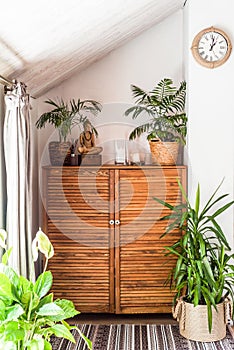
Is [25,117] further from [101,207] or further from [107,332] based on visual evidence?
[107,332]

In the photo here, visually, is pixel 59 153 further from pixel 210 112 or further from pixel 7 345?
pixel 7 345

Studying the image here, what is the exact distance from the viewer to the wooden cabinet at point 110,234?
4.09 meters

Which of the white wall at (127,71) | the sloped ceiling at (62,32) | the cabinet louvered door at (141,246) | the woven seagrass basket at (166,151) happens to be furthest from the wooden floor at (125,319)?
the sloped ceiling at (62,32)

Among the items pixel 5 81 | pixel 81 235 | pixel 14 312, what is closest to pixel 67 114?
pixel 81 235

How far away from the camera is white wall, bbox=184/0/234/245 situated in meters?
4.04

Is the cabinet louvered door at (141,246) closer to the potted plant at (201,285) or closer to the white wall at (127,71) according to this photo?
the potted plant at (201,285)

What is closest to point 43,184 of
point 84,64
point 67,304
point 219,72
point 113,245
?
point 113,245

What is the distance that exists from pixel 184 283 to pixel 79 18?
1.95 metres

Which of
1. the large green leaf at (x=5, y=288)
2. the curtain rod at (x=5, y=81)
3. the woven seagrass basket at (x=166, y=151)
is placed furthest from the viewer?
the woven seagrass basket at (x=166, y=151)

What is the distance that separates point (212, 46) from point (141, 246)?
5.47ft

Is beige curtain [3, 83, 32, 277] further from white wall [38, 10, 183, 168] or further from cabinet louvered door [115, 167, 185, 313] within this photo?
white wall [38, 10, 183, 168]

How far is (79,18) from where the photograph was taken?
300cm

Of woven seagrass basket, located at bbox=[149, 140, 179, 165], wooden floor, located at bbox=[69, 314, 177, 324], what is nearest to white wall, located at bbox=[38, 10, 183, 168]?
woven seagrass basket, located at bbox=[149, 140, 179, 165]

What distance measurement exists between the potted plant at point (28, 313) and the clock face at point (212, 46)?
2437 millimetres
